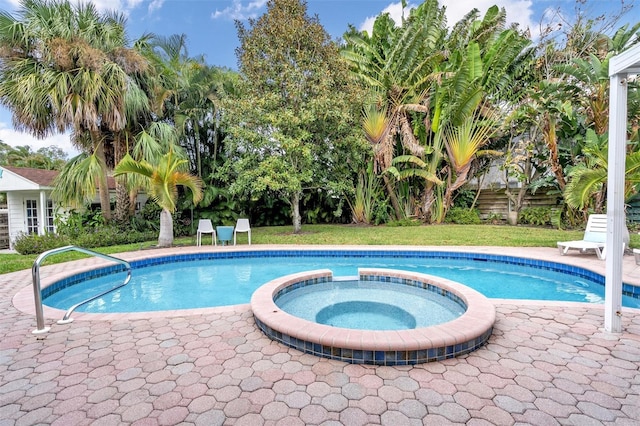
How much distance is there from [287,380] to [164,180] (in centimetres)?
787

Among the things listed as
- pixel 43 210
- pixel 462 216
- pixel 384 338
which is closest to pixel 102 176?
pixel 43 210

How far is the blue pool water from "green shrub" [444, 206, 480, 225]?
6.13 metres

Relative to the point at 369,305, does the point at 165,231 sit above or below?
above

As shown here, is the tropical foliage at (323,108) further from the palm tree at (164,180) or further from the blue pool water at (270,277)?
the blue pool water at (270,277)

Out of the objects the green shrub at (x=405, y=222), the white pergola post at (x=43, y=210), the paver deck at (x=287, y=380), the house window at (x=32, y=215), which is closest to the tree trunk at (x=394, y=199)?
the green shrub at (x=405, y=222)

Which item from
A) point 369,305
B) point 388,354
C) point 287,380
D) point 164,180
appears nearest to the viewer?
point 287,380

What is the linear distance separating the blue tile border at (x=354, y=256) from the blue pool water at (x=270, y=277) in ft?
0.07

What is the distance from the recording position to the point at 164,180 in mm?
8938

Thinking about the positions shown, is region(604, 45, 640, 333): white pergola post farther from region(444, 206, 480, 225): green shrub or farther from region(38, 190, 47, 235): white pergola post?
region(38, 190, 47, 235): white pergola post

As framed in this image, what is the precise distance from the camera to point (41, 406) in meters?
2.30

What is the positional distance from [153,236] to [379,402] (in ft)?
34.7

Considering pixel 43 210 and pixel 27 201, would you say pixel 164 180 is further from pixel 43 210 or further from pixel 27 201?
pixel 27 201

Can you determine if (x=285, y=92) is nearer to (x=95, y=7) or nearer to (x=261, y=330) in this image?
(x=95, y=7)

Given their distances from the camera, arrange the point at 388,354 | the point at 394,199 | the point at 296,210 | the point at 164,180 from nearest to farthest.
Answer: the point at 388,354, the point at 164,180, the point at 296,210, the point at 394,199
